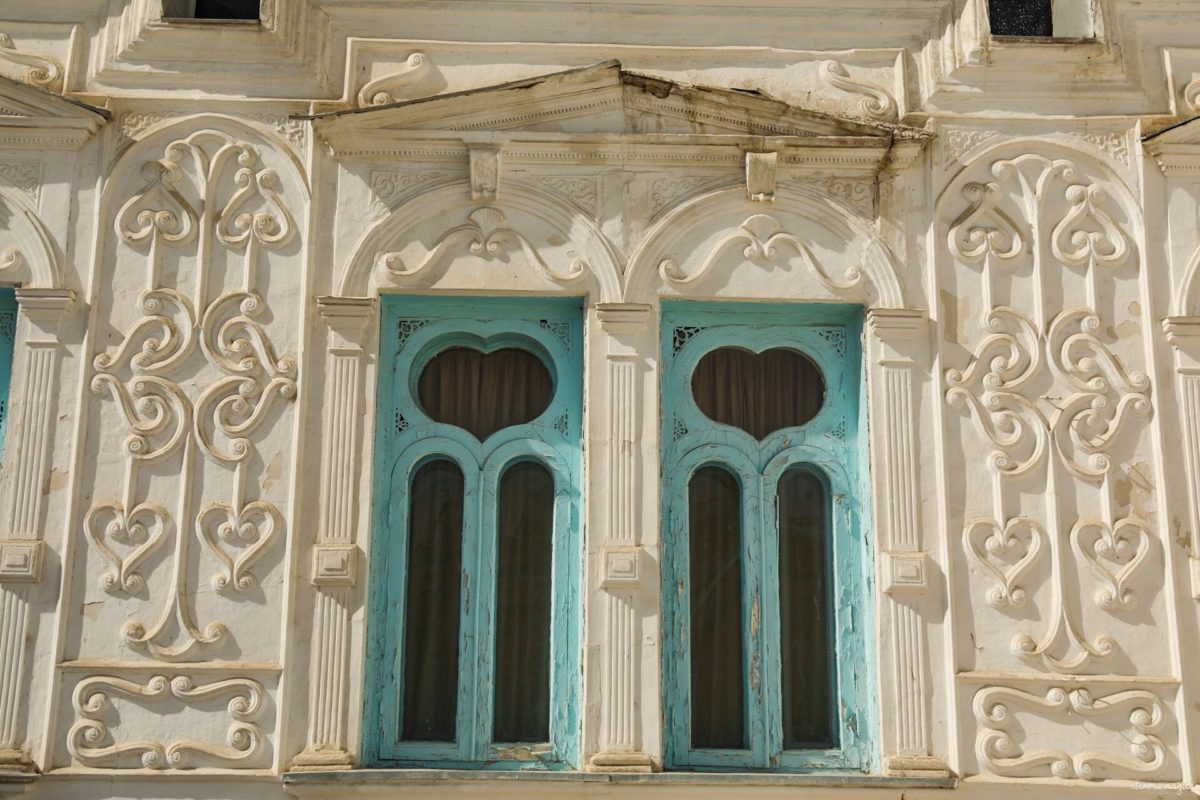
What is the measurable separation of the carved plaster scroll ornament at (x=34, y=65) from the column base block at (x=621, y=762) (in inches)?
174

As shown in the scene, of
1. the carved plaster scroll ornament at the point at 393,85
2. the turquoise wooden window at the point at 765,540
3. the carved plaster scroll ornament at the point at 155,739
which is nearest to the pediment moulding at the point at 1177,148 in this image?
the turquoise wooden window at the point at 765,540

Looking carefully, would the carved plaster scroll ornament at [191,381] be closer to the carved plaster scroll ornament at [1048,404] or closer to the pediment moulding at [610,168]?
the pediment moulding at [610,168]

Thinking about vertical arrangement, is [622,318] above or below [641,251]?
below

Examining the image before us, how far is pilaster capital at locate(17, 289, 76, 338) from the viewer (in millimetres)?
7894

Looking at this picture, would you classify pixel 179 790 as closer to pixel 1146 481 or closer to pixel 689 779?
pixel 689 779

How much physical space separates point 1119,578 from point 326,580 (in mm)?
3789

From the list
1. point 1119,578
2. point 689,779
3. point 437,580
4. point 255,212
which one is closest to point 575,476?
point 437,580

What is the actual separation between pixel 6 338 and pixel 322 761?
2747mm

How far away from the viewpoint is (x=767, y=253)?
8125mm

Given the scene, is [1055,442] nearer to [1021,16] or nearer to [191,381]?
[1021,16]

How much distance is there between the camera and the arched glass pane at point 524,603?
7688 millimetres

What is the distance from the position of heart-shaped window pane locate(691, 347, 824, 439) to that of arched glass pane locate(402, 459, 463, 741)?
1.35 m

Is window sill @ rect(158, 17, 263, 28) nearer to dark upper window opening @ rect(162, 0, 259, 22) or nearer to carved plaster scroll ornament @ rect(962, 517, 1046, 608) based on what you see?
dark upper window opening @ rect(162, 0, 259, 22)

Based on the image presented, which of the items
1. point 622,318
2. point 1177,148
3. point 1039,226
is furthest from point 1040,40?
point 622,318
